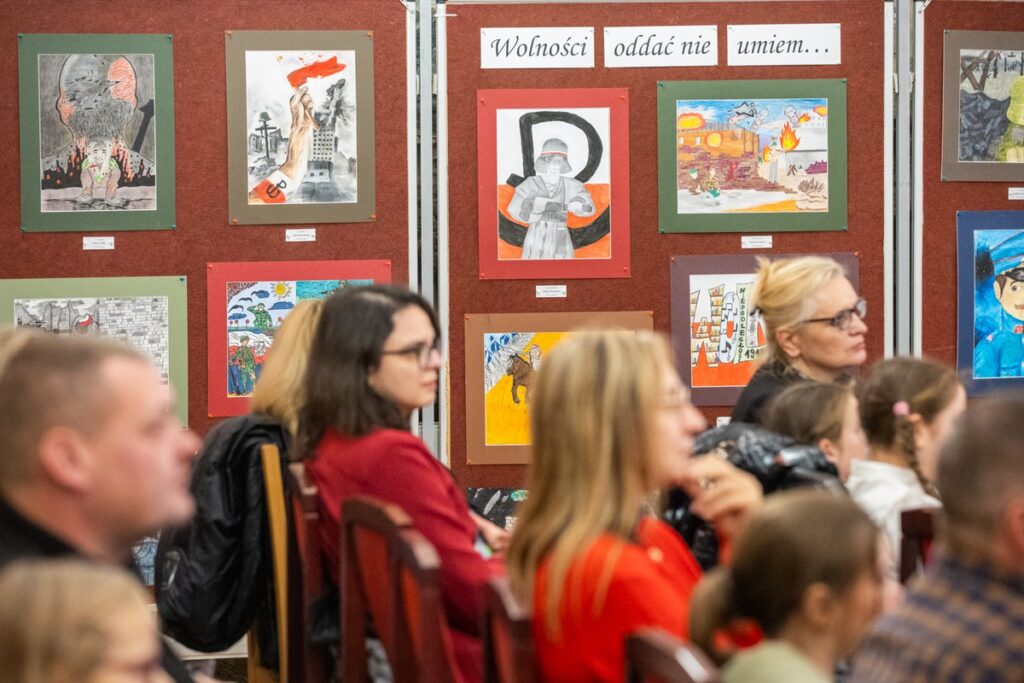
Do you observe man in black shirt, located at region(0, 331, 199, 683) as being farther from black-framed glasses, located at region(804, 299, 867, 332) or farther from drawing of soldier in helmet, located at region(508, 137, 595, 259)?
drawing of soldier in helmet, located at region(508, 137, 595, 259)

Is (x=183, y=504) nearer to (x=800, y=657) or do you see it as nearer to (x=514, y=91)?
(x=800, y=657)

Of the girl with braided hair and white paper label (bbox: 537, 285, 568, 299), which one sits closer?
the girl with braided hair

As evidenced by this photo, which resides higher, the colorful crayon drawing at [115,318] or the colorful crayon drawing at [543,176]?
the colorful crayon drawing at [543,176]

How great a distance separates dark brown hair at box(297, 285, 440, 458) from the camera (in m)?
2.66

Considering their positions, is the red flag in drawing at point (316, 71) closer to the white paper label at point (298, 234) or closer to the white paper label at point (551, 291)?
the white paper label at point (298, 234)

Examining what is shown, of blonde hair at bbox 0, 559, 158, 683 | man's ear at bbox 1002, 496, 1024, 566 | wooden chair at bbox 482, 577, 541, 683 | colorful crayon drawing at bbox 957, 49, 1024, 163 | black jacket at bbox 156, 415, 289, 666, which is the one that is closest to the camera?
blonde hair at bbox 0, 559, 158, 683

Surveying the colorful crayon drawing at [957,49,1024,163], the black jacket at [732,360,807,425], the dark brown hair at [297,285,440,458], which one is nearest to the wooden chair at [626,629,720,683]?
the dark brown hair at [297,285,440,458]

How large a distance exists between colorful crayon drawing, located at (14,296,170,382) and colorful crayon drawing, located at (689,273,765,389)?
1979 millimetres

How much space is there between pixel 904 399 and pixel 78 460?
Answer: 1825 millimetres

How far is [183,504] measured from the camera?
Result: 5.33 feet

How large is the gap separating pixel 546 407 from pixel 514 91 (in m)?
2.97

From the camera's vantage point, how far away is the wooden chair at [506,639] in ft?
4.96

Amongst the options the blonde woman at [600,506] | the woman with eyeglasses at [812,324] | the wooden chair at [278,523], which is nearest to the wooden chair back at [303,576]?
the wooden chair at [278,523]

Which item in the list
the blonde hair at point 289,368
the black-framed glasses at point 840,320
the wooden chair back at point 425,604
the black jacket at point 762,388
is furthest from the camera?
the black-framed glasses at point 840,320
